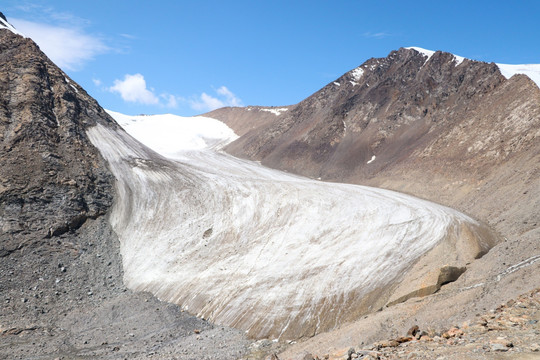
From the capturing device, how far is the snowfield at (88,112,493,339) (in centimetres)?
2236

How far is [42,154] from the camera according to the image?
3562cm

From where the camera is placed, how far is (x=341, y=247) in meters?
25.9

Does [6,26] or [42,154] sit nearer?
[42,154]

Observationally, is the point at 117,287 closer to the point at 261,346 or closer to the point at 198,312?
the point at 198,312

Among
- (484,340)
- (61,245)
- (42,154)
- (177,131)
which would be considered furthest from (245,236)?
(177,131)

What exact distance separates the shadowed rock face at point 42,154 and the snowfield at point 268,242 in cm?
219

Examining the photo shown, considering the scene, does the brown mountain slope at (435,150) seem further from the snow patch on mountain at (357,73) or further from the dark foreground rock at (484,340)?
the dark foreground rock at (484,340)

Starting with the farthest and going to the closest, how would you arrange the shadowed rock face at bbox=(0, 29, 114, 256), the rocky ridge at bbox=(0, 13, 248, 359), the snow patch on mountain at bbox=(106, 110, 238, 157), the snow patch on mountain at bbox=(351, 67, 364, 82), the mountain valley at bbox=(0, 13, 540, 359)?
the snow patch on mountain at bbox=(106, 110, 238, 157) < the snow patch on mountain at bbox=(351, 67, 364, 82) < the shadowed rock face at bbox=(0, 29, 114, 256) < the rocky ridge at bbox=(0, 13, 248, 359) < the mountain valley at bbox=(0, 13, 540, 359)

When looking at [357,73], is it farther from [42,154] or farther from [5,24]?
[42,154]

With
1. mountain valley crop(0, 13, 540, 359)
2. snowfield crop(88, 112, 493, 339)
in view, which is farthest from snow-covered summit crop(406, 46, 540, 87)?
snowfield crop(88, 112, 493, 339)

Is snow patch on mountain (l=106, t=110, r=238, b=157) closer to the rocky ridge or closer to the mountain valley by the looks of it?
the rocky ridge

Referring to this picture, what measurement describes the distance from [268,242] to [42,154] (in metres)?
19.8

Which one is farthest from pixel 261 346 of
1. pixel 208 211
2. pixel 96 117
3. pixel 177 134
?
pixel 177 134

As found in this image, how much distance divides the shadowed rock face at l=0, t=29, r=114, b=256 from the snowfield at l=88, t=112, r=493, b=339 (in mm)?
2193
